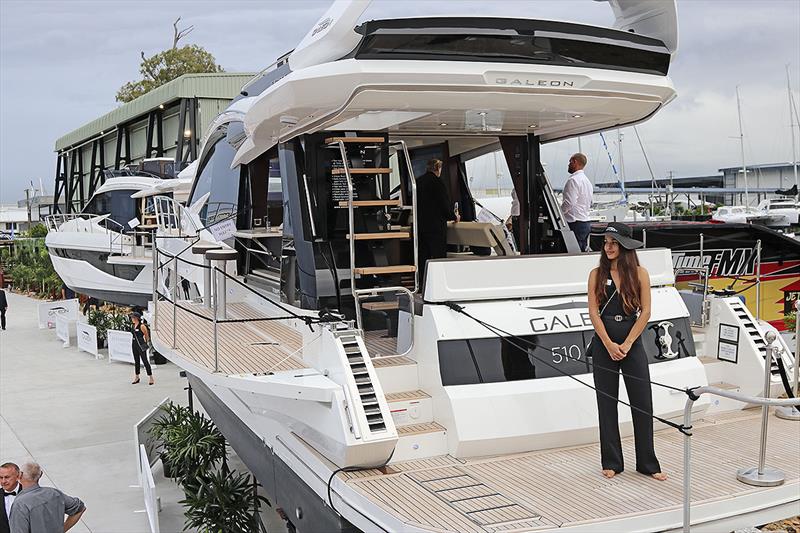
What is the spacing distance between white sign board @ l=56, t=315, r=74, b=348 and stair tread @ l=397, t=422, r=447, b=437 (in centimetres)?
1590

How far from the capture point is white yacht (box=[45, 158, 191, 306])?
15961 millimetres

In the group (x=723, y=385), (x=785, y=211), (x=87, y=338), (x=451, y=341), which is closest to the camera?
(x=451, y=341)

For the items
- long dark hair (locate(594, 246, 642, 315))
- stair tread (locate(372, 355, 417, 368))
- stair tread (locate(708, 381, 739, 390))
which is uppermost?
long dark hair (locate(594, 246, 642, 315))

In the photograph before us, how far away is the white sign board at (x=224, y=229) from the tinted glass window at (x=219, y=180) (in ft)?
0.26

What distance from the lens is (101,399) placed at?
1273 centimetres

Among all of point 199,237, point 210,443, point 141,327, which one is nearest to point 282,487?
point 210,443

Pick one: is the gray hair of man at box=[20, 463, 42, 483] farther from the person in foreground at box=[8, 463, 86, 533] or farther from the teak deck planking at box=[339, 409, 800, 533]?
the teak deck planking at box=[339, 409, 800, 533]

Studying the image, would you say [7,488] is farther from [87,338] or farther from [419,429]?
[87,338]

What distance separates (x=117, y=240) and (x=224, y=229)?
9155 mm

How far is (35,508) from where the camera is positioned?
17.0ft

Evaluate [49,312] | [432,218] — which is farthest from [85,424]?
[49,312]

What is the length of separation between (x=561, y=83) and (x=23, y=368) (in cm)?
1438

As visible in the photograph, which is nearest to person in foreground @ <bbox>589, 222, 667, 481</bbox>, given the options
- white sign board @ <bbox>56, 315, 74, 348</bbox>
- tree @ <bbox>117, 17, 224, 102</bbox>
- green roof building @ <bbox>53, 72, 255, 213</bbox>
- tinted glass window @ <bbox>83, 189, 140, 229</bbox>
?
white sign board @ <bbox>56, 315, 74, 348</bbox>

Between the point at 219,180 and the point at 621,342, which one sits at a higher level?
the point at 219,180
